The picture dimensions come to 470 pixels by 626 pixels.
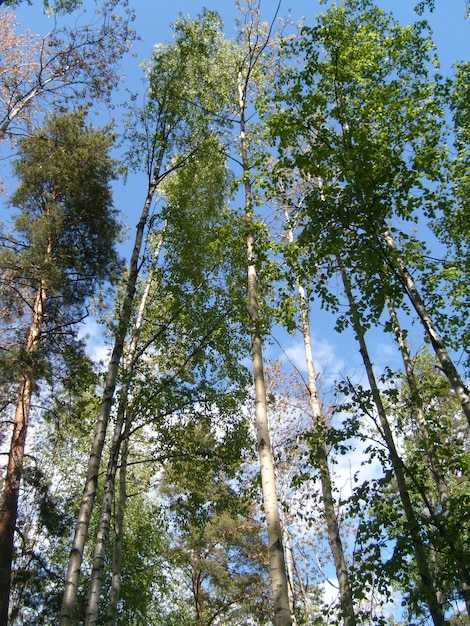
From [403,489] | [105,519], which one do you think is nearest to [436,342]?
[403,489]

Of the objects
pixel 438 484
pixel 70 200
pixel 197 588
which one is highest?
pixel 70 200

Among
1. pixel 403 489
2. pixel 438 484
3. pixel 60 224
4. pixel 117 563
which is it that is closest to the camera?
pixel 403 489

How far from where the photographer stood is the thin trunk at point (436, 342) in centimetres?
586

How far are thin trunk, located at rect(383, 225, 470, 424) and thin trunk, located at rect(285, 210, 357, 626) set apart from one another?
182 cm

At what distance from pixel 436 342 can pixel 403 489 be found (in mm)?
2061

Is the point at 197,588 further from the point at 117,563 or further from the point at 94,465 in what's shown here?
the point at 94,465

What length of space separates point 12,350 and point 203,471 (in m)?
4.73

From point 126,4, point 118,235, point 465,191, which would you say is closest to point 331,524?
point 465,191

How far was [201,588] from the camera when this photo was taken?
17078 millimetres

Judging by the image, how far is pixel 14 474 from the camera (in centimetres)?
888

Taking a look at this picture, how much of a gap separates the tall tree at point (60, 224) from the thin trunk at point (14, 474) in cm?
53

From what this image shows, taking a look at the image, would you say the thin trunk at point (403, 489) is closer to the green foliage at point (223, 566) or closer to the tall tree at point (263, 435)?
the tall tree at point (263, 435)

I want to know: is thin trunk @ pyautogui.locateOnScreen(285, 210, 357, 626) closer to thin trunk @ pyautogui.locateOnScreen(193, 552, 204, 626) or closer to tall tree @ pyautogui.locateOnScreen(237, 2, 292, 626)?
tall tree @ pyautogui.locateOnScreen(237, 2, 292, 626)

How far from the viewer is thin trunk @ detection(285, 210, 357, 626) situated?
5.48 metres
